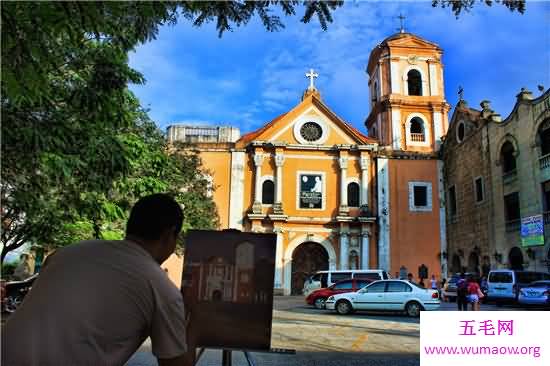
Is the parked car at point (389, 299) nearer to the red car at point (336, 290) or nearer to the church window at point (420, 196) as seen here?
the red car at point (336, 290)

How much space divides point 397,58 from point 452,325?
2877 cm

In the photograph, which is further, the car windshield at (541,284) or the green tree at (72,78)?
the car windshield at (541,284)

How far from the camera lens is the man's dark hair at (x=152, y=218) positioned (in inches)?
91.1

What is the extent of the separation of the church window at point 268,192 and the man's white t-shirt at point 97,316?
27440 millimetres

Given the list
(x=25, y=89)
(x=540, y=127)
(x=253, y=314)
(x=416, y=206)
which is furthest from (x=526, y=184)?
(x=25, y=89)

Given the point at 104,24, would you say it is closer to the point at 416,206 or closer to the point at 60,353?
the point at 60,353

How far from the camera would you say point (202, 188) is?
24406mm

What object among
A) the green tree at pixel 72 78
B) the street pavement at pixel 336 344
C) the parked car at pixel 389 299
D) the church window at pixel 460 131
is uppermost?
the church window at pixel 460 131

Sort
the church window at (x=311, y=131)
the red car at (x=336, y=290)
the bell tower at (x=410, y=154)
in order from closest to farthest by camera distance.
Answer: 1. the red car at (x=336, y=290)
2. the bell tower at (x=410, y=154)
3. the church window at (x=311, y=131)

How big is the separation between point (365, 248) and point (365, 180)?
→ 407 cm

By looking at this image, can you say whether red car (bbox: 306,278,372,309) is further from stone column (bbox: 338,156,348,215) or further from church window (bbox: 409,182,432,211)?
church window (bbox: 409,182,432,211)

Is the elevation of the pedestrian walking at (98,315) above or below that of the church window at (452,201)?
below

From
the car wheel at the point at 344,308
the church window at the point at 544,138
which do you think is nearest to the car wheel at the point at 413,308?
the car wheel at the point at 344,308

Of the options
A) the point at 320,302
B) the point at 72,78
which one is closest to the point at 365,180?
the point at 320,302
